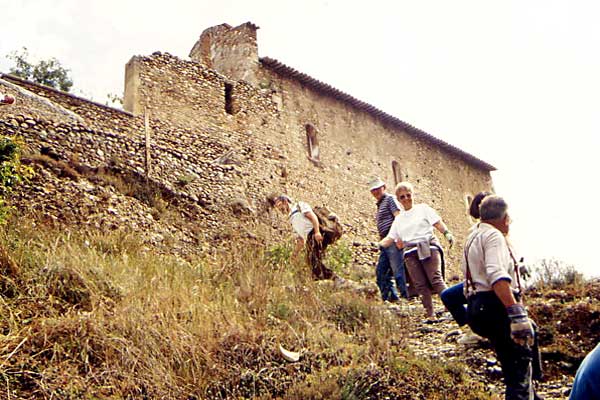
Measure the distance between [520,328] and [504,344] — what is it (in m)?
0.26

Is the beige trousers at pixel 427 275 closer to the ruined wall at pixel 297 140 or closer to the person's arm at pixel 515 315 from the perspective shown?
the person's arm at pixel 515 315

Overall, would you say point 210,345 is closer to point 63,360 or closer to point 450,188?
point 63,360

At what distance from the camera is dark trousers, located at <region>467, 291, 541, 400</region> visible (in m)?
3.72

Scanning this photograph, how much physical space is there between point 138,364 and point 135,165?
7.13 metres


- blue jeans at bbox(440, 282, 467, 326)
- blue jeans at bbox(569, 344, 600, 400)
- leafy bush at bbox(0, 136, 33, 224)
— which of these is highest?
leafy bush at bbox(0, 136, 33, 224)

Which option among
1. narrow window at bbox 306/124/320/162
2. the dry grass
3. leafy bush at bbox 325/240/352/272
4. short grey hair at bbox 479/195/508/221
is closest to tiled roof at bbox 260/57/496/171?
narrow window at bbox 306/124/320/162

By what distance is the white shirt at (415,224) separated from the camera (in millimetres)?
6742

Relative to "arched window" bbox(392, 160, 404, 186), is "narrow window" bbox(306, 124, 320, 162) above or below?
above

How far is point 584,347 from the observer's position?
5.34m

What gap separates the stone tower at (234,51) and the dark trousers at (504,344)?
1245 centimetres

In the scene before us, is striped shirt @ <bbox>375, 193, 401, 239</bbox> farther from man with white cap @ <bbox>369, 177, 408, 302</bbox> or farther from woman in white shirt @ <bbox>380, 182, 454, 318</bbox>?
woman in white shirt @ <bbox>380, 182, 454, 318</bbox>

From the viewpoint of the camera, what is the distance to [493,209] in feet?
13.9

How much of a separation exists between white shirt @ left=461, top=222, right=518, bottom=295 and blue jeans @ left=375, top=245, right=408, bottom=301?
3382 mm

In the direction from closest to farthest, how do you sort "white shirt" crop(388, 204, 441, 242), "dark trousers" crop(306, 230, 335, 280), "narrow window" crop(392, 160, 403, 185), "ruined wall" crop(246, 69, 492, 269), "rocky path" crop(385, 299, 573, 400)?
"rocky path" crop(385, 299, 573, 400)
"white shirt" crop(388, 204, 441, 242)
"dark trousers" crop(306, 230, 335, 280)
"ruined wall" crop(246, 69, 492, 269)
"narrow window" crop(392, 160, 403, 185)
